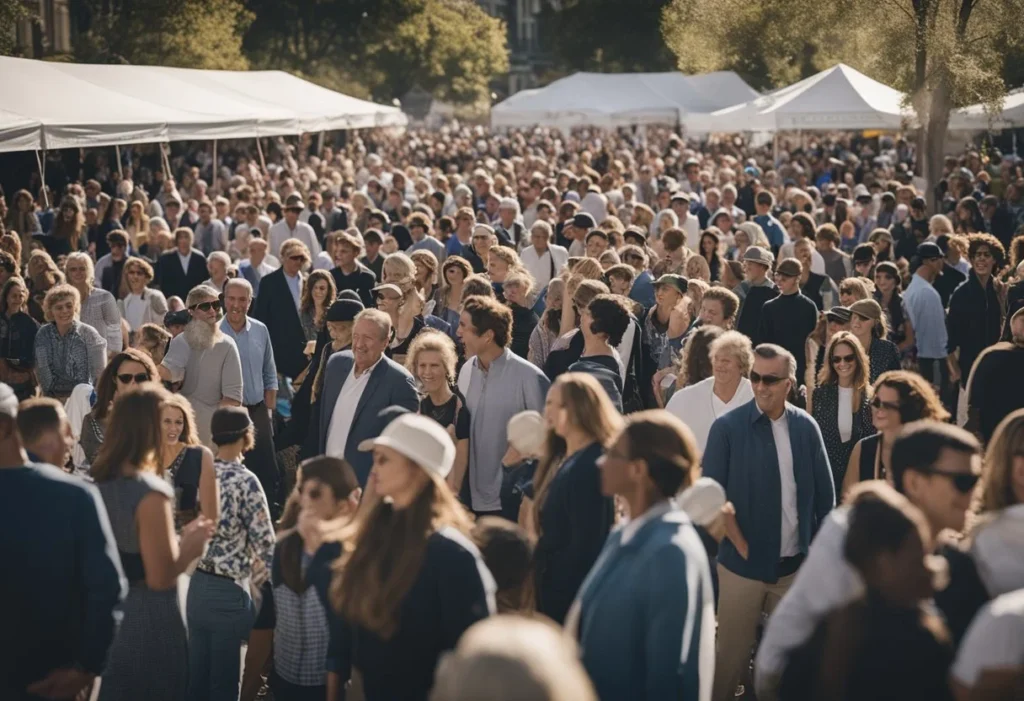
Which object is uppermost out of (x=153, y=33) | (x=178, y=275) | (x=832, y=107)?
(x=153, y=33)

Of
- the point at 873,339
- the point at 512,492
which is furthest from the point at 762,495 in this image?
the point at 873,339

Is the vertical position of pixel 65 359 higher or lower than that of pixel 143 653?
higher

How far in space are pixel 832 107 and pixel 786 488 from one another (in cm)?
1937

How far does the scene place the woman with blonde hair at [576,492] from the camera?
204 inches

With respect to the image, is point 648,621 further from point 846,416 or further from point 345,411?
point 846,416

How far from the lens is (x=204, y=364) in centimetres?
838

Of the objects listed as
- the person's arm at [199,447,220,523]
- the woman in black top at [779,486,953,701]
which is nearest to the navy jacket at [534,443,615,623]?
the person's arm at [199,447,220,523]

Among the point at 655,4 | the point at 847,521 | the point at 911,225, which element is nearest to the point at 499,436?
the point at 847,521

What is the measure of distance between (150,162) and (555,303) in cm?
2572

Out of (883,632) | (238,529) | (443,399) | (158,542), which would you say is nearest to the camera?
(883,632)

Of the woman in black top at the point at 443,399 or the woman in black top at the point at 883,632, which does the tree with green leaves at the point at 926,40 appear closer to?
the woman in black top at the point at 443,399

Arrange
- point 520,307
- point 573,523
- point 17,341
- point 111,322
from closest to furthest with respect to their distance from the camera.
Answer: point 573,523
point 17,341
point 520,307
point 111,322

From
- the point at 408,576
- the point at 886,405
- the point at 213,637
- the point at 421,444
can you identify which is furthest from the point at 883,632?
the point at 213,637

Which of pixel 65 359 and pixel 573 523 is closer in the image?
pixel 573 523
